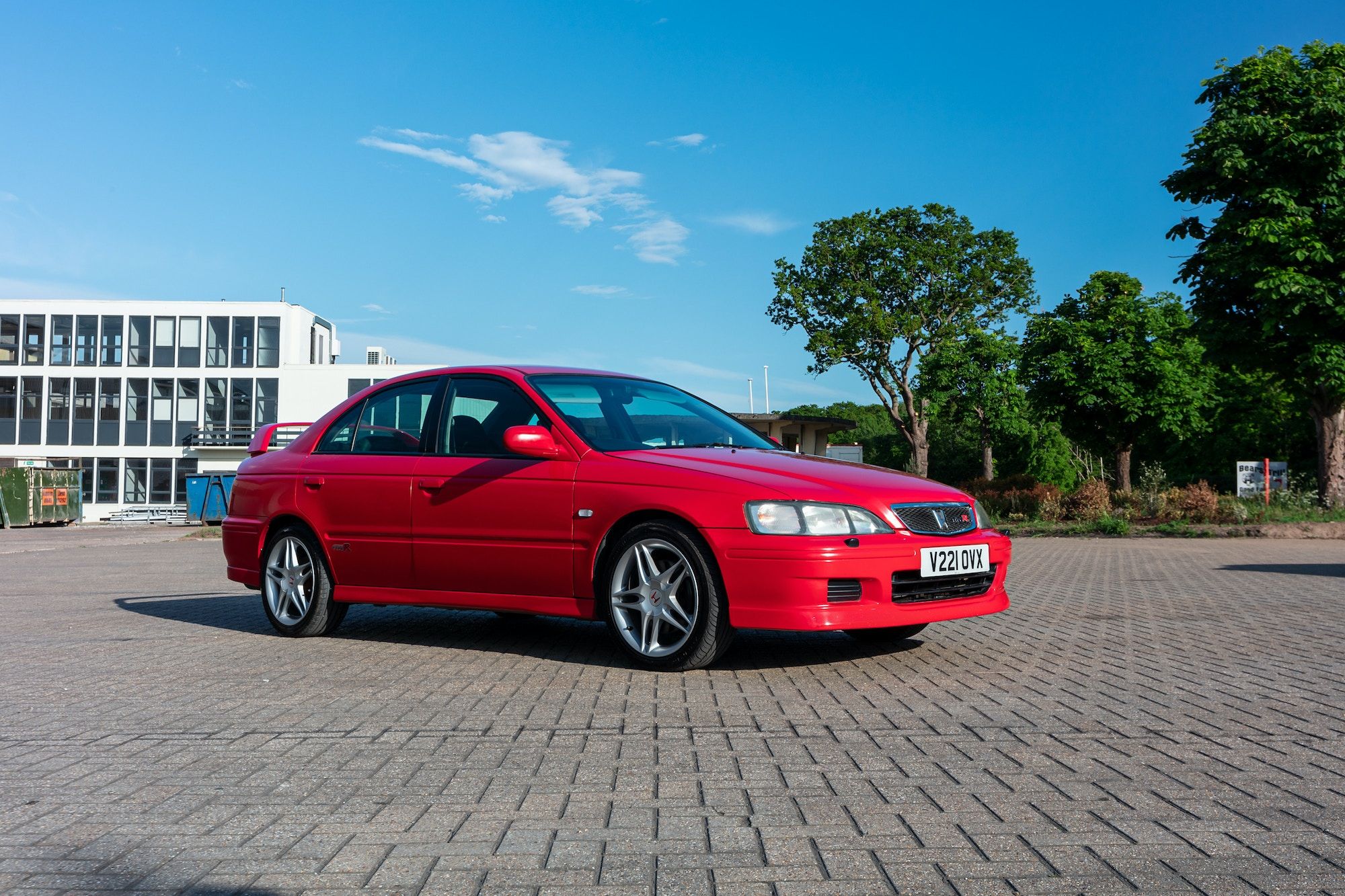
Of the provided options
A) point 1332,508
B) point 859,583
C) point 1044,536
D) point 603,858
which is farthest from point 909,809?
point 1332,508

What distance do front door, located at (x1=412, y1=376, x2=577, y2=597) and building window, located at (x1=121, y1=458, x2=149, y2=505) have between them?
56031 millimetres

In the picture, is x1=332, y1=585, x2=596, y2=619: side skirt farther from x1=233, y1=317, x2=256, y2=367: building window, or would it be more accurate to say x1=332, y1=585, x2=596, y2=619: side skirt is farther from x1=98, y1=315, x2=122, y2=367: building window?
x1=98, y1=315, x2=122, y2=367: building window

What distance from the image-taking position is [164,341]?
57.4 metres

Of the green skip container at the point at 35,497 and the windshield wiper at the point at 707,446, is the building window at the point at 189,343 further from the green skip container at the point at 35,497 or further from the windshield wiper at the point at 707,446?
the windshield wiper at the point at 707,446

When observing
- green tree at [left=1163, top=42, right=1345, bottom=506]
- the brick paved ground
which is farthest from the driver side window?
green tree at [left=1163, top=42, right=1345, bottom=506]

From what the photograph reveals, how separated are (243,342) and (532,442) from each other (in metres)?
55.8

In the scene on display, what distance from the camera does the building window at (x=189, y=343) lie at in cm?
5747

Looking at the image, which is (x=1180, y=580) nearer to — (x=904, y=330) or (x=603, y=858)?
(x=603, y=858)

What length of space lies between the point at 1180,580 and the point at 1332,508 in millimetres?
14623

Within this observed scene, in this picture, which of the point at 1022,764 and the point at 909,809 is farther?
the point at 1022,764

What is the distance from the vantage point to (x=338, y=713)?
4.77m

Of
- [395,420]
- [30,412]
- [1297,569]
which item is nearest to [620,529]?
[395,420]

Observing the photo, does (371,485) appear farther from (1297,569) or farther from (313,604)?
(1297,569)

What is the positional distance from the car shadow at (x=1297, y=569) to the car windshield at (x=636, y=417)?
26.8ft
